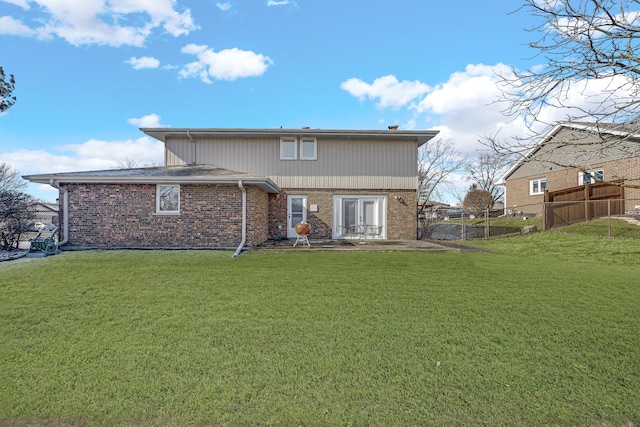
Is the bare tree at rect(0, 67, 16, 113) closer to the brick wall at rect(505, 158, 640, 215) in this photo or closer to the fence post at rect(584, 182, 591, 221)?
the brick wall at rect(505, 158, 640, 215)

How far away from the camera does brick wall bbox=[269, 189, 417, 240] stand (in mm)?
15031

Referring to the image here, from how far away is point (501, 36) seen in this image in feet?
23.2

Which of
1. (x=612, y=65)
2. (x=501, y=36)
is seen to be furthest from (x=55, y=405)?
(x=501, y=36)

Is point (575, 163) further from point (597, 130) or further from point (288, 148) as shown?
point (288, 148)

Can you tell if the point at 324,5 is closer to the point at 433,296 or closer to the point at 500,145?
the point at 500,145

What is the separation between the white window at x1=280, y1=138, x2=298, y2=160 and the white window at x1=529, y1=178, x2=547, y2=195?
19925 mm

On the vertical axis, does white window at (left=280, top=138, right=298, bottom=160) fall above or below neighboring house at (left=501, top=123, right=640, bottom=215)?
above

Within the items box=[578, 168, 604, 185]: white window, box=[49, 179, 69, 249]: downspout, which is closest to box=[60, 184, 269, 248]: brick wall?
box=[49, 179, 69, 249]: downspout

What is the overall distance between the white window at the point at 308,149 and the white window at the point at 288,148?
28cm

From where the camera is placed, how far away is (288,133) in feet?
48.5

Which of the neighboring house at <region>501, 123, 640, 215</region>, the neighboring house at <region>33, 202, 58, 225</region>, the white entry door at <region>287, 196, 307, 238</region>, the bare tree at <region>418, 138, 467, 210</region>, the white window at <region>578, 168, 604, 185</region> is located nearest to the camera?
the neighboring house at <region>501, 123, 640, 215</region>

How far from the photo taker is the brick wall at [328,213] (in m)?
15.0

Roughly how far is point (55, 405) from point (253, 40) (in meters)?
12.0

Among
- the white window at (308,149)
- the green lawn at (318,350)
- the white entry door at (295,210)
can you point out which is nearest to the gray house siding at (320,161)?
the white window at (308,149)
